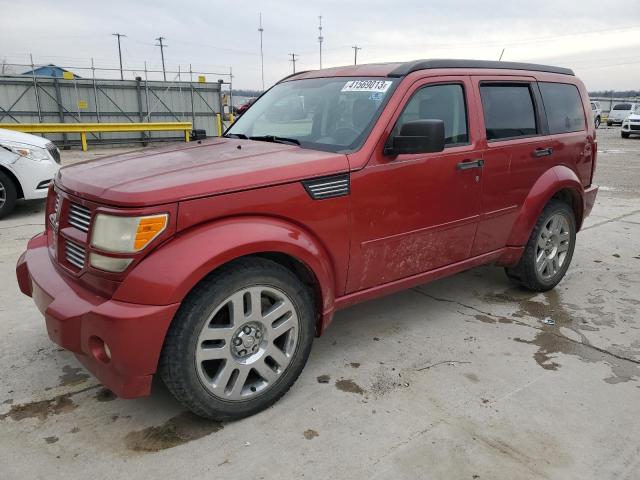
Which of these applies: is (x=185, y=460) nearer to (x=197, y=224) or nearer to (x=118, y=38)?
(x=197, y=224)

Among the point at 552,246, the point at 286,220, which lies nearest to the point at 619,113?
the point at 552,246

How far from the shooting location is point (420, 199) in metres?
3.31

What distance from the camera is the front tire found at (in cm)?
243

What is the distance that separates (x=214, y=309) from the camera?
247 cm

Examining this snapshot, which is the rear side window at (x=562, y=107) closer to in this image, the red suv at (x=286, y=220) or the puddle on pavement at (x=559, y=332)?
the red suv at (x=286, y=220)

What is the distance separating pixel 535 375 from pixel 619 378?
1.65 ft

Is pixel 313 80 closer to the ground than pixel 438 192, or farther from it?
farther from it

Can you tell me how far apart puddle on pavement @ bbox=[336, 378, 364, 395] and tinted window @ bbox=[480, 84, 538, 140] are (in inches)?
78.3

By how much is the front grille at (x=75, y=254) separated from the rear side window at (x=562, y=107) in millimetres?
3632

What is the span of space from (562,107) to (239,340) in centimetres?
348

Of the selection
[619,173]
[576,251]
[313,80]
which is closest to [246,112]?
[313,80]

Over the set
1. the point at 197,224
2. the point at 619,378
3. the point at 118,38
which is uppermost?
the point at 118,38

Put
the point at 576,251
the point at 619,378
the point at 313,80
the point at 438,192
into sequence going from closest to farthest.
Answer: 1. the point at 619,378
2. the point at 438,192
3. the point at 313,80
4. the point at 576,251

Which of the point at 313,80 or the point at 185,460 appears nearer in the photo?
the point at 185,460
